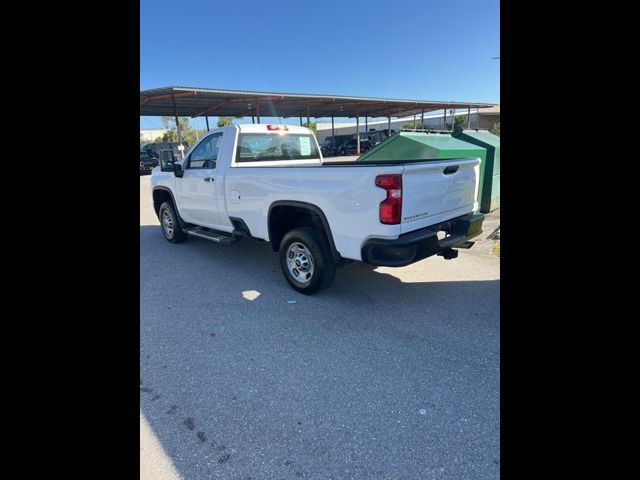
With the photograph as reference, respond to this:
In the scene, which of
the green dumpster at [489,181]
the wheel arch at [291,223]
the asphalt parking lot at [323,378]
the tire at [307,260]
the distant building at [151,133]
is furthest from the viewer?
the distant building at [151,133]

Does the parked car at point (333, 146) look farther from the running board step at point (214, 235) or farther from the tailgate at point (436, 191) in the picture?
the tailgate at point (436, 191)

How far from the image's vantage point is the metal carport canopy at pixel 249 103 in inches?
834

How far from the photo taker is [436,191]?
3.67 metres

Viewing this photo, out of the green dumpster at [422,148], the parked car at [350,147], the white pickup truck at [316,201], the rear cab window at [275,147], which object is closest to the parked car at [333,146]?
the parked car at [350,147]

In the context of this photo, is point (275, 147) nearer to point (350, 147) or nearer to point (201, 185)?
point (201, 185)

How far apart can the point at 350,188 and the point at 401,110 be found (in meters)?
38.7

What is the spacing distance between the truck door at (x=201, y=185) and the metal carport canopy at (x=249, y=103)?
12541 mm

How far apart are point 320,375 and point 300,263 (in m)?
1.69

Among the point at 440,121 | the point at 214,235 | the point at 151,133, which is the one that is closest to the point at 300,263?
the point at 214,235

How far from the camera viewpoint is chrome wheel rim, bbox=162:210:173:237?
6891mm

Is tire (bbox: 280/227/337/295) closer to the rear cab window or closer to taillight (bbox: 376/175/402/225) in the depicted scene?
taillight (bbox: 376/175/402/225)
